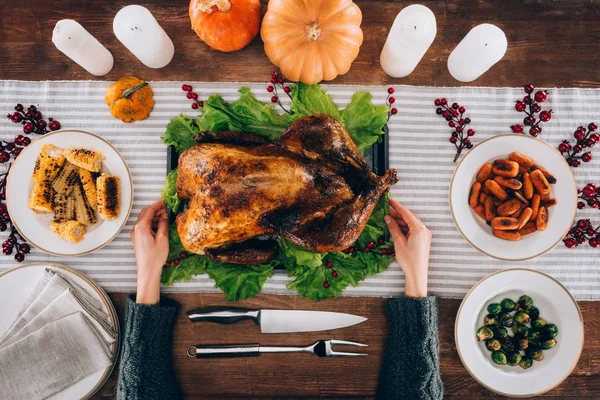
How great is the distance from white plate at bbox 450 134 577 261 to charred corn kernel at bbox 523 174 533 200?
84mm

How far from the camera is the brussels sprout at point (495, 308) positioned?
151cm

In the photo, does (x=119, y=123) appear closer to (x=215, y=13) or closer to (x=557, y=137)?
(x=215, y=13)

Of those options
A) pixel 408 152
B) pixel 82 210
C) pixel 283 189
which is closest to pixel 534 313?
pixel 408 152

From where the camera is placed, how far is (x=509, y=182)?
144cm

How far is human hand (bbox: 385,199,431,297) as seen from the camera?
1.49 meters

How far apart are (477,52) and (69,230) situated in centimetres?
138

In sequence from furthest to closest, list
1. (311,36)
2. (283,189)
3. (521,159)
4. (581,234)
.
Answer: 1. (581,234)
2. (521,159)
3. (311,36)
4. (283,189)

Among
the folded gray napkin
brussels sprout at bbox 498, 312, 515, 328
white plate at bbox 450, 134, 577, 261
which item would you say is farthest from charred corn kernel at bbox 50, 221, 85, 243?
brussels sprout at bbox 498, 312, 515, 328

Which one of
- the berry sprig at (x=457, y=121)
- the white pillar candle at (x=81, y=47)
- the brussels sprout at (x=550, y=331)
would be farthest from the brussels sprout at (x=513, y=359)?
the white pillar candle at (x=81, y=47)

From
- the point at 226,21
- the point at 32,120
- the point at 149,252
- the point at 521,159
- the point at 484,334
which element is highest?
the point at 226,21

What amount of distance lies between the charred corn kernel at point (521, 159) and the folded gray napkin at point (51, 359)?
145cm

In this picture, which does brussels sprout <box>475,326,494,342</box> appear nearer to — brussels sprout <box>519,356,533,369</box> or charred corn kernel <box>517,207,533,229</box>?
brussels sprout <box>519,356,533,369</box>

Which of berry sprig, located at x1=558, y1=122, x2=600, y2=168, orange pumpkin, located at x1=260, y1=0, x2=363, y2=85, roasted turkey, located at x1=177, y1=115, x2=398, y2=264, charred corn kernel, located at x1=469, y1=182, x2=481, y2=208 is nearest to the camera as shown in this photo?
roasted turkey, located at x1=177, y1=115, x2=398, y2=264

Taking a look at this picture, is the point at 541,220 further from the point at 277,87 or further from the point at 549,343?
the point at 277,87
